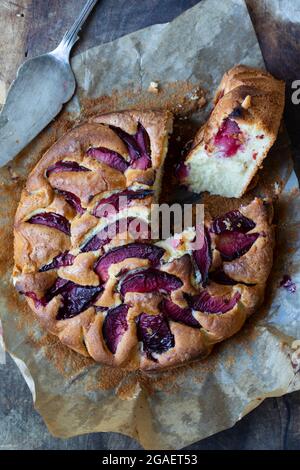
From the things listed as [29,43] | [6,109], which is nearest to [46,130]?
[6,109]

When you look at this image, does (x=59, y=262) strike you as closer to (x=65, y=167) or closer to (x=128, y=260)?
(x=128, y=260)

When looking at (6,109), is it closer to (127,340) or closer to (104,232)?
(104,232)

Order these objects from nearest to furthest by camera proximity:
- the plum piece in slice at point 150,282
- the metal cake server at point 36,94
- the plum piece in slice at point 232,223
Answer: the plum piece in slice at point 150,282
the plum piece in slice at point 232,223
the metal cake server at point 36,94

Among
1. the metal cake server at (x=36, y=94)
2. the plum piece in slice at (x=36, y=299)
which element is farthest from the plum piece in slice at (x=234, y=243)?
the metal cake server at (x=36, y=94)

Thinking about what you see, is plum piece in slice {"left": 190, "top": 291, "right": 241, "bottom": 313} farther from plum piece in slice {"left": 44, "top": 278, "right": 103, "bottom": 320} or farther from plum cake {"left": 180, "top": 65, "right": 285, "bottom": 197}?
plum cake {"left": 180, "top": 65, "right": 285, "bottom": 197}

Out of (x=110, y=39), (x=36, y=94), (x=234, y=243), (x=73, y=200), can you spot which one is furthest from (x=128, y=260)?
(x=110, y=39)

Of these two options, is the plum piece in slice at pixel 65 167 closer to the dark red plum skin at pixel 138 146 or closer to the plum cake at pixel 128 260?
the plum cake at pixel 128 260

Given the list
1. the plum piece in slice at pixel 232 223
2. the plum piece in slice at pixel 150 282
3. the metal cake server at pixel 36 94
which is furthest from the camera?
the metal cake server at pixel 36 94
